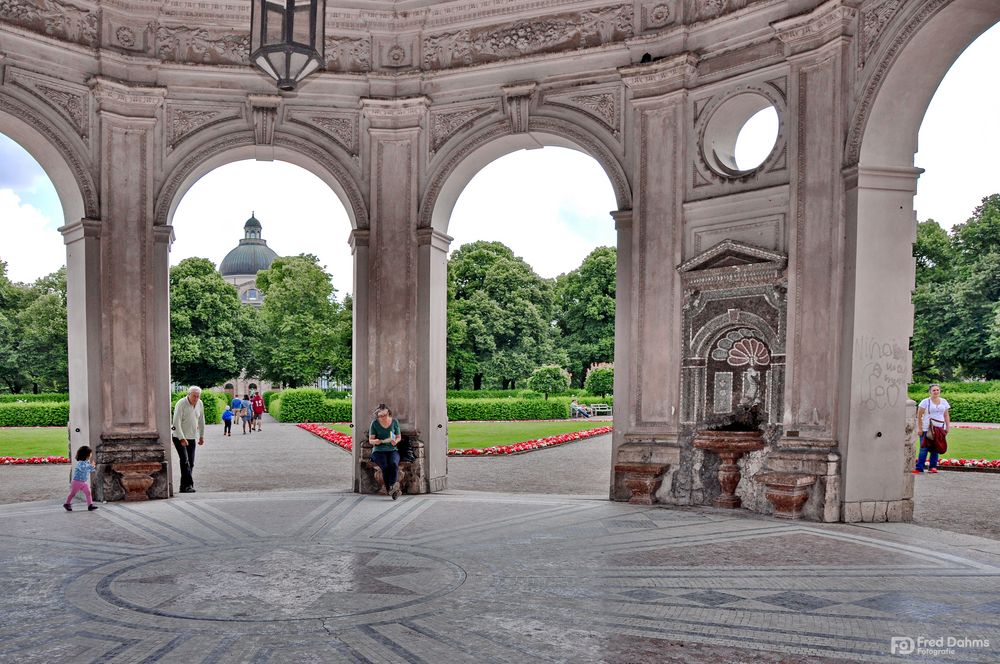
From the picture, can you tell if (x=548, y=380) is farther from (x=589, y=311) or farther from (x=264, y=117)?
(x=264, y=117)

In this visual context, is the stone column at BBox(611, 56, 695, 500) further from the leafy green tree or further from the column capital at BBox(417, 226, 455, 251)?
the leafy green tree

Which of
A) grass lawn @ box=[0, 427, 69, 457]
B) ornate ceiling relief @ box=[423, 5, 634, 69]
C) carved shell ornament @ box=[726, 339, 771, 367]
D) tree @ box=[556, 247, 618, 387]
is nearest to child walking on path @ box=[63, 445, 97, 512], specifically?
ornate ceiling relief @ box=[423, 5, 634, 69]

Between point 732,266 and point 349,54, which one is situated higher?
point 349,54

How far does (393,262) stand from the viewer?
498 inches

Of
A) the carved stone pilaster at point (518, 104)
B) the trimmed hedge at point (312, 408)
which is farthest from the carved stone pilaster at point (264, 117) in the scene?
the trimmed hedge at point (312, 408)

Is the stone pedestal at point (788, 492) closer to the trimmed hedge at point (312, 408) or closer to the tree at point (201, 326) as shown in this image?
the trimmed hedge at point (312, 408)

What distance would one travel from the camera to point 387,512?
34.7ft

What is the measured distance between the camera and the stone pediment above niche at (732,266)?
34.6 feet

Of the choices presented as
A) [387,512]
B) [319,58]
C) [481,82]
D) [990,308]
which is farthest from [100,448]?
[990,308]

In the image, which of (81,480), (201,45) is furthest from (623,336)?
(201,45)

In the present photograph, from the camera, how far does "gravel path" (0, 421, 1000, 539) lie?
1115 centimetres

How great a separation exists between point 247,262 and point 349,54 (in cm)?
10107

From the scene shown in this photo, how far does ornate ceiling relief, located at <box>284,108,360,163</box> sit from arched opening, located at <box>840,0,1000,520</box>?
7.31 meters

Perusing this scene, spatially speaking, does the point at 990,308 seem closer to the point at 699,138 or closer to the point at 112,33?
the point at 699,138
